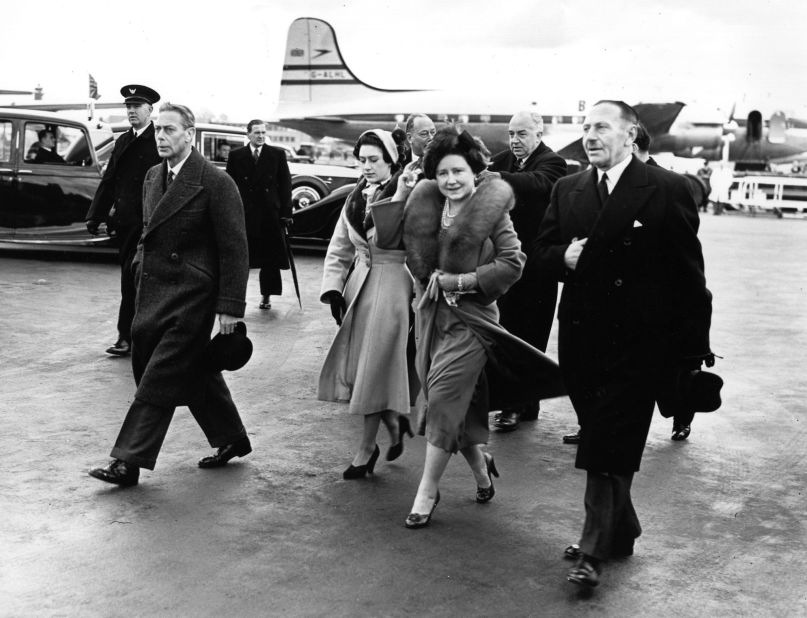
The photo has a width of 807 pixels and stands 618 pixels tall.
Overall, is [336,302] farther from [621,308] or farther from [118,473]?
[621,308]

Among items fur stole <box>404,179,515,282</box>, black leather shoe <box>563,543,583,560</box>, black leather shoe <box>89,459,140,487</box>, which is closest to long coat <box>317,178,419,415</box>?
fur stole <box>404,179,515,282</box>

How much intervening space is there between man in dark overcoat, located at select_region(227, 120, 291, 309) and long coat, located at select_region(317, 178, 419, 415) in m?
5.81

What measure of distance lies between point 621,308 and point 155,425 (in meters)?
2.44

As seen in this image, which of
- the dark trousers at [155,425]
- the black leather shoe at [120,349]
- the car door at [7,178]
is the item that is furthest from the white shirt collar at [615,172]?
the car door at [7,178]

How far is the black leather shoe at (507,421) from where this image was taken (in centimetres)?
681

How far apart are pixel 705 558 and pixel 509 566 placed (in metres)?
0.88

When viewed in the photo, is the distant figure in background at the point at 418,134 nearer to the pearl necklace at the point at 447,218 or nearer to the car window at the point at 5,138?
the pearl necklace at the point at 447,218

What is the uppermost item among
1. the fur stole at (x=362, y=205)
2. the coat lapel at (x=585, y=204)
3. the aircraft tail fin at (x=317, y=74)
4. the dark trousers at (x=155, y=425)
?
the aircraft tail fin at (x=317, y=74)

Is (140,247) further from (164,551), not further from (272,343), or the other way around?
(272,343)

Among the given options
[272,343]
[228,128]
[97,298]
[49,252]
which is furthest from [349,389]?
[228,128]

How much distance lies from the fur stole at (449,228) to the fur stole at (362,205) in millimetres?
516

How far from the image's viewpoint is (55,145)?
50.1 ft

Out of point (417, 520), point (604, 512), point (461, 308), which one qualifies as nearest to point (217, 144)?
point (461, 308)

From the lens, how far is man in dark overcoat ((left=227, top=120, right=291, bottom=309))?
1163 centimetres
